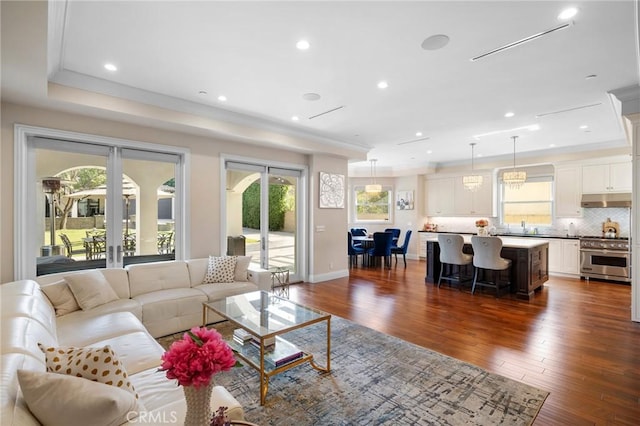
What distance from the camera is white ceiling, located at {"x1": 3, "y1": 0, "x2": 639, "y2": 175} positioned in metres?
2.36

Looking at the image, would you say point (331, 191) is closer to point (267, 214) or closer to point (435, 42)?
point (267, 214)

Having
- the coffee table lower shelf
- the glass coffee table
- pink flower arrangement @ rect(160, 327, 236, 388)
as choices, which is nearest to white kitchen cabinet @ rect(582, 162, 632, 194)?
the glass coffee table

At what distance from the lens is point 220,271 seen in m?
4.30

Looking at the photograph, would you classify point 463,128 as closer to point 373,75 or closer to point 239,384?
point 373,75

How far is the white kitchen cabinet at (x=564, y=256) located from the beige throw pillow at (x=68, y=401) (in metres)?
8.39

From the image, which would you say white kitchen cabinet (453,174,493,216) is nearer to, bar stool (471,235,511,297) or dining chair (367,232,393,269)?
dining chair (367,232,393,269)

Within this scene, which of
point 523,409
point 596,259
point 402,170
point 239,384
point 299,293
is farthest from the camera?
point 402,170

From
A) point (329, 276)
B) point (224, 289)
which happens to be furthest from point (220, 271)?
point (329, 276)

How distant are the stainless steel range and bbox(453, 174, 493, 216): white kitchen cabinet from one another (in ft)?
7.61

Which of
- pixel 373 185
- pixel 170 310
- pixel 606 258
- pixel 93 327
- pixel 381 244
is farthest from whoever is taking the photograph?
pixel 373 185

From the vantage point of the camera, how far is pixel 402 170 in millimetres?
9883

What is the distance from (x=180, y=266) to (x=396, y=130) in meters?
4.28

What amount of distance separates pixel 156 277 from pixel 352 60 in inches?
136

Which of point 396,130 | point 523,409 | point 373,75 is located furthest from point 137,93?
point 523,409
